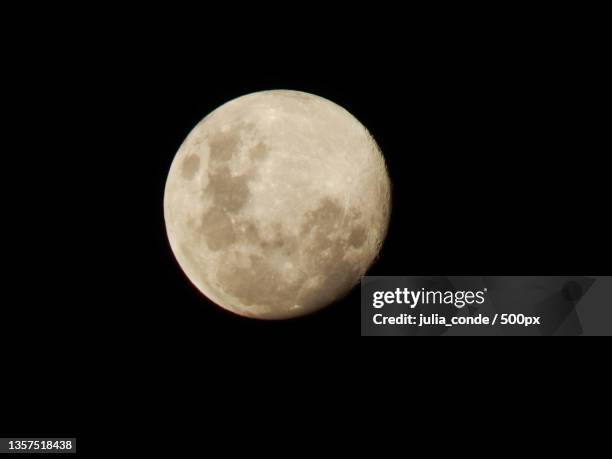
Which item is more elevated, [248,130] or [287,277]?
[248,130]

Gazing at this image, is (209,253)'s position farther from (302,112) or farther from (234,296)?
(302,112)

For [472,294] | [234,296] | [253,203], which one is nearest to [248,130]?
[253,203]

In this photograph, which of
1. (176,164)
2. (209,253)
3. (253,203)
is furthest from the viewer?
(176,164)

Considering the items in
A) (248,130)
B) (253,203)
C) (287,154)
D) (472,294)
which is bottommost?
(472,294)

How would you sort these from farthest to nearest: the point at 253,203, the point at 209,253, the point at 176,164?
the point at 176,164
the point at 209,253
the point at 253,203

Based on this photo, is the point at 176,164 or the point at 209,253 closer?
the point at 209,253

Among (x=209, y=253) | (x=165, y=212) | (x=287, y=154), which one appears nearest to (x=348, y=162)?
(x=287, y=154)

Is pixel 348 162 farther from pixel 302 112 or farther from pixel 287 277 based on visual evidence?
pixel 287 277
